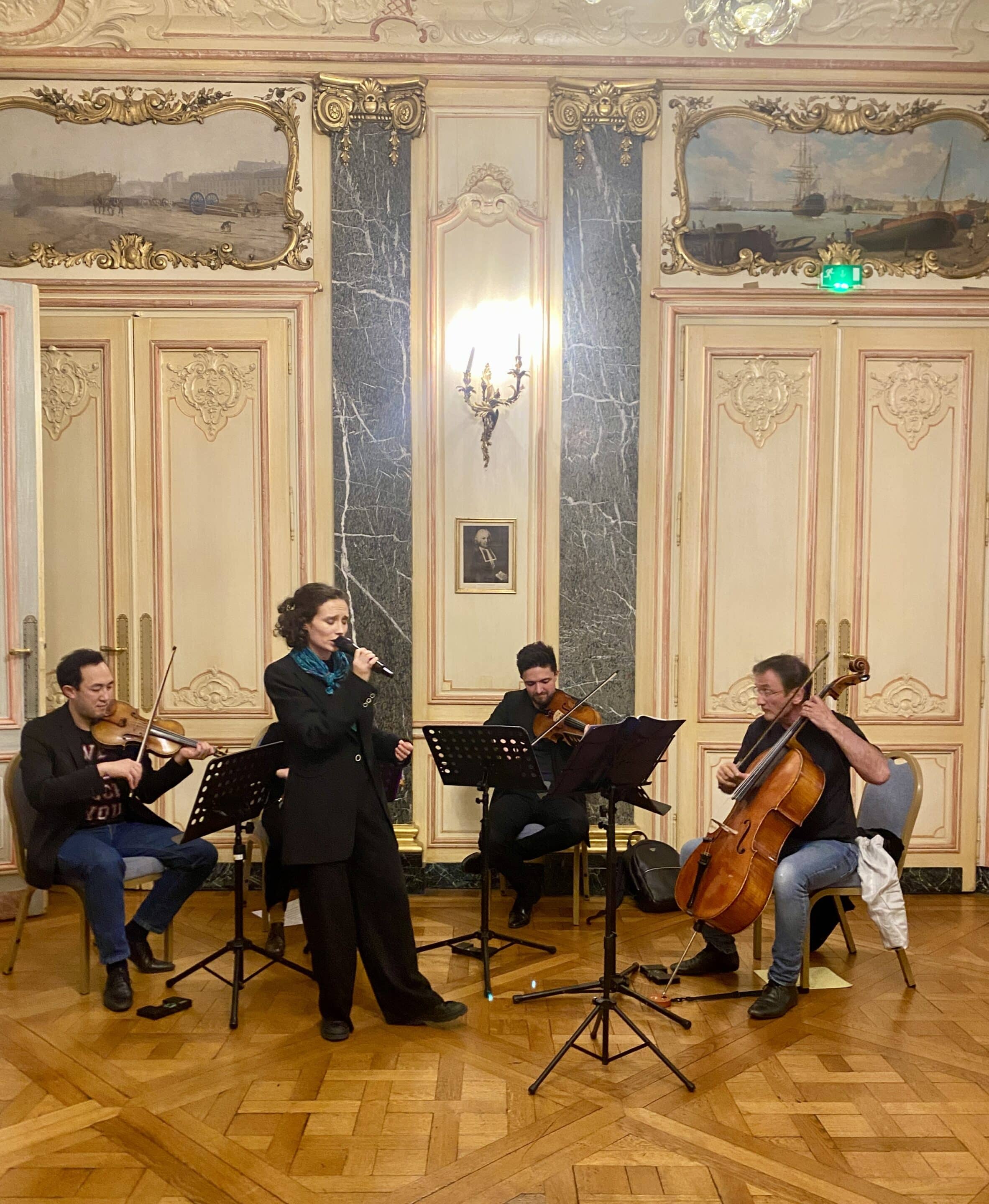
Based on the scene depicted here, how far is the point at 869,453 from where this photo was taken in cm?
574

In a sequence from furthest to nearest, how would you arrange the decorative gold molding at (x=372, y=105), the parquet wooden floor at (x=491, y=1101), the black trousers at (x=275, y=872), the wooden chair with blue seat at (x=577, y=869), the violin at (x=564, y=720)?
the decorative gold molding at (x=372, y=105)
the wooden chair with blue seat at (x=577, y=869)
the violin at (x=564, y=720)
the black trousers at (x=275, y=872)
the parquet wooden floor at (x=491, y=1101)

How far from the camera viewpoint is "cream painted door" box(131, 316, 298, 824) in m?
5.65

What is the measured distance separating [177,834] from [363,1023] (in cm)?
124

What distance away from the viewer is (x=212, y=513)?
5.70 metres

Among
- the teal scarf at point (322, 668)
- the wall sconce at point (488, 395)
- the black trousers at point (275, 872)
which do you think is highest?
the wall sconce at point (488, 395)

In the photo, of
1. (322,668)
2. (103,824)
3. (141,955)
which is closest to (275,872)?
(141,955)

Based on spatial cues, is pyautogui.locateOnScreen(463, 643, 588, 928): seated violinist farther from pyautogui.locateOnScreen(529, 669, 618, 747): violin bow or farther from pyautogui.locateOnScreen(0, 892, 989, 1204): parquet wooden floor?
pyautogui.locateOnScreen(0, 892, 989, 1204): parquet wooden floor

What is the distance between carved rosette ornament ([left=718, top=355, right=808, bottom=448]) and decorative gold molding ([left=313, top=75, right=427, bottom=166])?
2.05 meters

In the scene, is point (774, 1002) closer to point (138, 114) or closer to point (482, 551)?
point (482, 551)

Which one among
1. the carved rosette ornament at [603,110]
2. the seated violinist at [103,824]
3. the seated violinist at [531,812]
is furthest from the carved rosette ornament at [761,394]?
the seated violinist at [103,824]

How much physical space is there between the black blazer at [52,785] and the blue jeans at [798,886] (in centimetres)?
269

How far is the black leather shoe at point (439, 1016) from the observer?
3.99 metres

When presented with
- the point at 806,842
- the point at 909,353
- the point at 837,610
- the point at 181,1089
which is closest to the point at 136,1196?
the point at 181,1089

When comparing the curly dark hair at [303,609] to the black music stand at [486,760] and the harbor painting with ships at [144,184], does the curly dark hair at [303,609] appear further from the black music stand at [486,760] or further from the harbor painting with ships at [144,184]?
the harbor painting with ships at [144,184]
